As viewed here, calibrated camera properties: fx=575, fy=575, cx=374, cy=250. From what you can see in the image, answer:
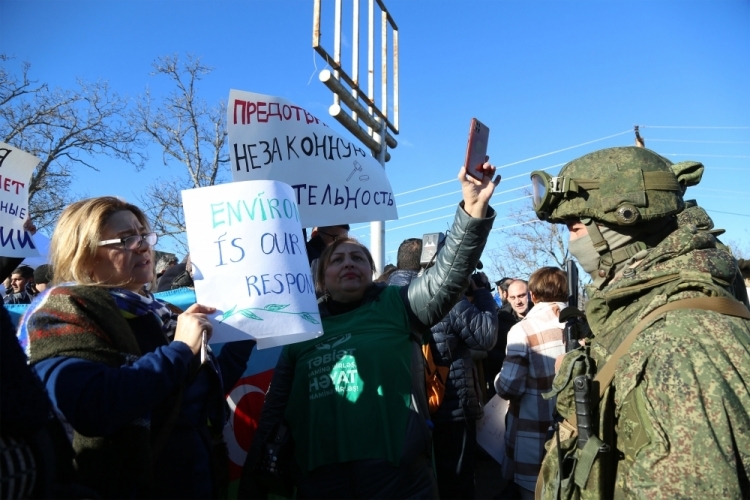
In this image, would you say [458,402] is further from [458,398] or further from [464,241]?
A: [464,241]

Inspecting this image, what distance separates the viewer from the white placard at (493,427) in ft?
14.7

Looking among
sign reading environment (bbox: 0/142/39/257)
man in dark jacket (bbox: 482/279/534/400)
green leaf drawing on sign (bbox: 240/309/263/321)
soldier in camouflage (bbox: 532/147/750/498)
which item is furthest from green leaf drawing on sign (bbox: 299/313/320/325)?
man in dark jacket (bbox: 482/279/534/400)

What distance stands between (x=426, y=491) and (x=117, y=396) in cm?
156

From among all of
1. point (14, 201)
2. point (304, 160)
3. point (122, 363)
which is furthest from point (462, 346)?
point (14, 201)

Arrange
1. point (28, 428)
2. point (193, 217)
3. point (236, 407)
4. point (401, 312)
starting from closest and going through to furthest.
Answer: point (28, 428), point (193, 217), point (401, 312), point (236, 407)

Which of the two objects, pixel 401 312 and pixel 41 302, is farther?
pixel 401 312

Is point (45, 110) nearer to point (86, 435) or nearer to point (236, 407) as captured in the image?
point (236, 407)

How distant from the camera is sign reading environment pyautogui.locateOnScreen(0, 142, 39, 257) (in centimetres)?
384

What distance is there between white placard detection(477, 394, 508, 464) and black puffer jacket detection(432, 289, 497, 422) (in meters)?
0.29

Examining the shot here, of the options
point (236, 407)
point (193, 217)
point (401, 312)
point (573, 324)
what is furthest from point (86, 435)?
point (573, 324)

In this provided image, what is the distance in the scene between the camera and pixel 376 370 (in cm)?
276

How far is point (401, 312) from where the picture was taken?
2.91 m

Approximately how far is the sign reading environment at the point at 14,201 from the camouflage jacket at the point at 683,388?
12.2ft

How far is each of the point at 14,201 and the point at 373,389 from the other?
9.91ft
